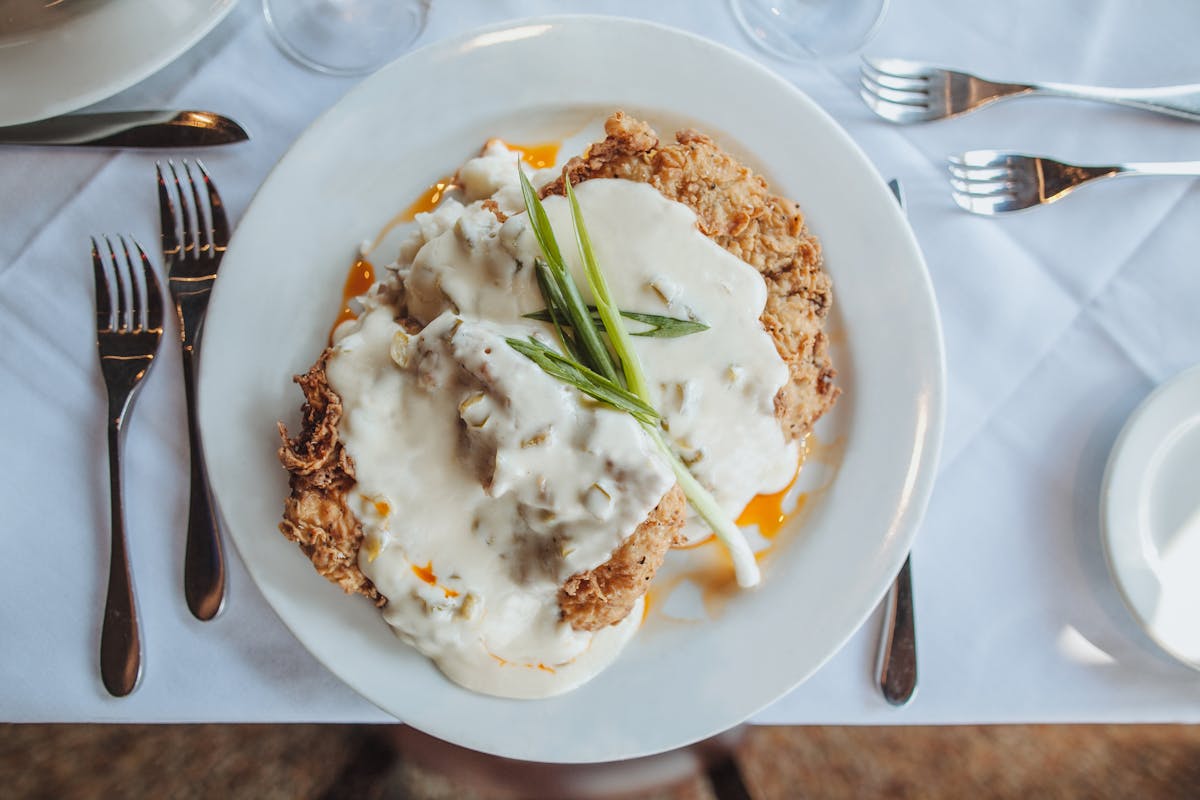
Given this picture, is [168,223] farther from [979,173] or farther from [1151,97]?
[1151,97]

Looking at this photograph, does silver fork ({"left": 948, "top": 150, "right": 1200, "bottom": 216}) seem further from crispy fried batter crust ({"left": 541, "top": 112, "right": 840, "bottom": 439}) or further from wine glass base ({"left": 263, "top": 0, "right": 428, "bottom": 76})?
wine glass base ({"left": 263, "top": 0, "right": 428, "bottom": 76})

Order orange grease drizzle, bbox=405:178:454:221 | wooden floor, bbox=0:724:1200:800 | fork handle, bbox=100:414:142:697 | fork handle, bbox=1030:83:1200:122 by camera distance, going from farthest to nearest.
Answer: wooden floor, bbox=0:724:1200:800 → fork handle, bbox=1030:83:1200:122 → orange grease drizzle, bbox=405:178:454:221 → fork handle, bbox=100:414:142:697

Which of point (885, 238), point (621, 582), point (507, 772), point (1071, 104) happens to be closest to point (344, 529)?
point (621, 582)

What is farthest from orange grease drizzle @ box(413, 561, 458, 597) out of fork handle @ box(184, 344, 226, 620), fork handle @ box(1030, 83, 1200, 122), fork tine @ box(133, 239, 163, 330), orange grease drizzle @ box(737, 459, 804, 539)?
fork handle @ box(1030, 83, 1200, 122)

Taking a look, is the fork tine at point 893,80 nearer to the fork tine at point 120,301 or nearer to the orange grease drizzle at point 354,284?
the orange grease drizzle at point 354,284

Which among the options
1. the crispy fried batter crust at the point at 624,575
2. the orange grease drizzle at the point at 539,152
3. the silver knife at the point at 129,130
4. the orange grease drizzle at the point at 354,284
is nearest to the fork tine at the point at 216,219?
the silver knife at the point at 129,130

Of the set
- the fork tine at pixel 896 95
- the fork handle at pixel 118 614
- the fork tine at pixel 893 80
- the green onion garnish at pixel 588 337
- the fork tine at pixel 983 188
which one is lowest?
the fork handle at pixel 118 614
